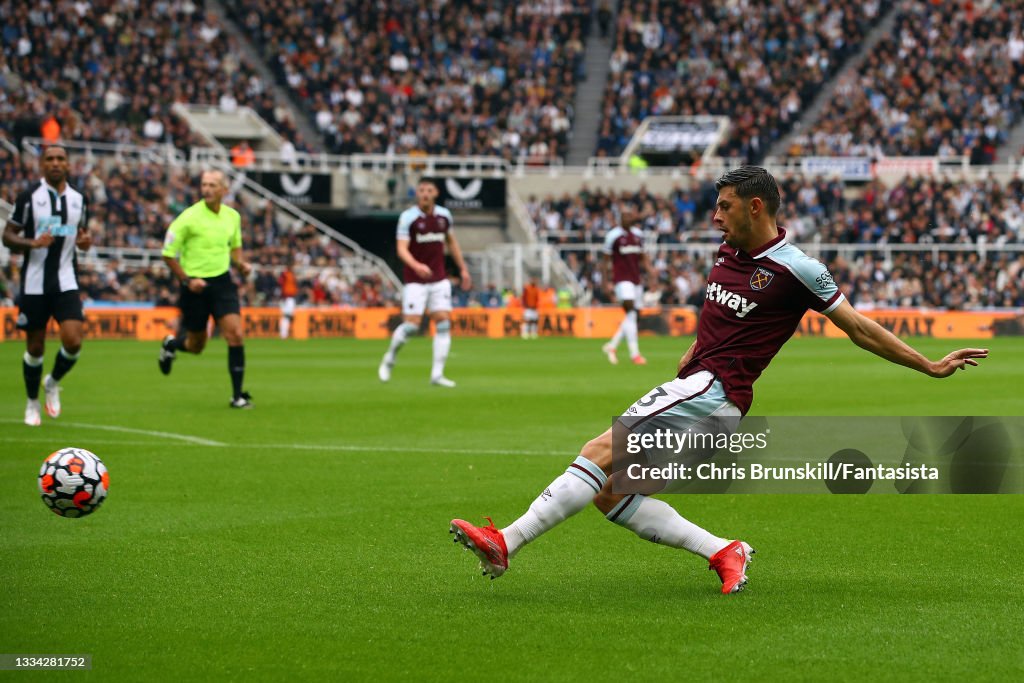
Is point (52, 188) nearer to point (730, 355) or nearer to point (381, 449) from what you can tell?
point (381, 449)

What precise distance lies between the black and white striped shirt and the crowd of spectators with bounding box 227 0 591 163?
35.3 meters

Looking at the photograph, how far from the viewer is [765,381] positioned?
1958cm

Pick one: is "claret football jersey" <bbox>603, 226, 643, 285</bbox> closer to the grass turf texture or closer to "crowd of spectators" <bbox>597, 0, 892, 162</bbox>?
the grass turf texture

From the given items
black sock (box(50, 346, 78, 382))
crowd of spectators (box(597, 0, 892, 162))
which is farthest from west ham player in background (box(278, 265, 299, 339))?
black sock (box(50, 346, 78, 382))

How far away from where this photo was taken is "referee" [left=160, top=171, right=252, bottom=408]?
15.1 metres

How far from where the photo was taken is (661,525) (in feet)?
20.7

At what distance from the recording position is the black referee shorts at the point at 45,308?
13.0 meters

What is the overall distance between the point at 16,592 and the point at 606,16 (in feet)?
161

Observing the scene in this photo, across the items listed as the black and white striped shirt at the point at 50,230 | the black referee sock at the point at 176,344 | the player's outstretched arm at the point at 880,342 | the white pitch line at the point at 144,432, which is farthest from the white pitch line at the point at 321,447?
the player's outstretched arm at the point at 880,342

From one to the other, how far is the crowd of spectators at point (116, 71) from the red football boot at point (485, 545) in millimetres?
36972

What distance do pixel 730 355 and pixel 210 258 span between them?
994 centimetres

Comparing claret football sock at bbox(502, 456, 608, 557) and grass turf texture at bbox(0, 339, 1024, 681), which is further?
claret football sock at bbox(502, 456, 608, 557)

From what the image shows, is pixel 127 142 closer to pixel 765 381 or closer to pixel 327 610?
pixel 765 381

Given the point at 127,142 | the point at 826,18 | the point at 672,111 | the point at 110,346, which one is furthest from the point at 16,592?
the point at 826,18
